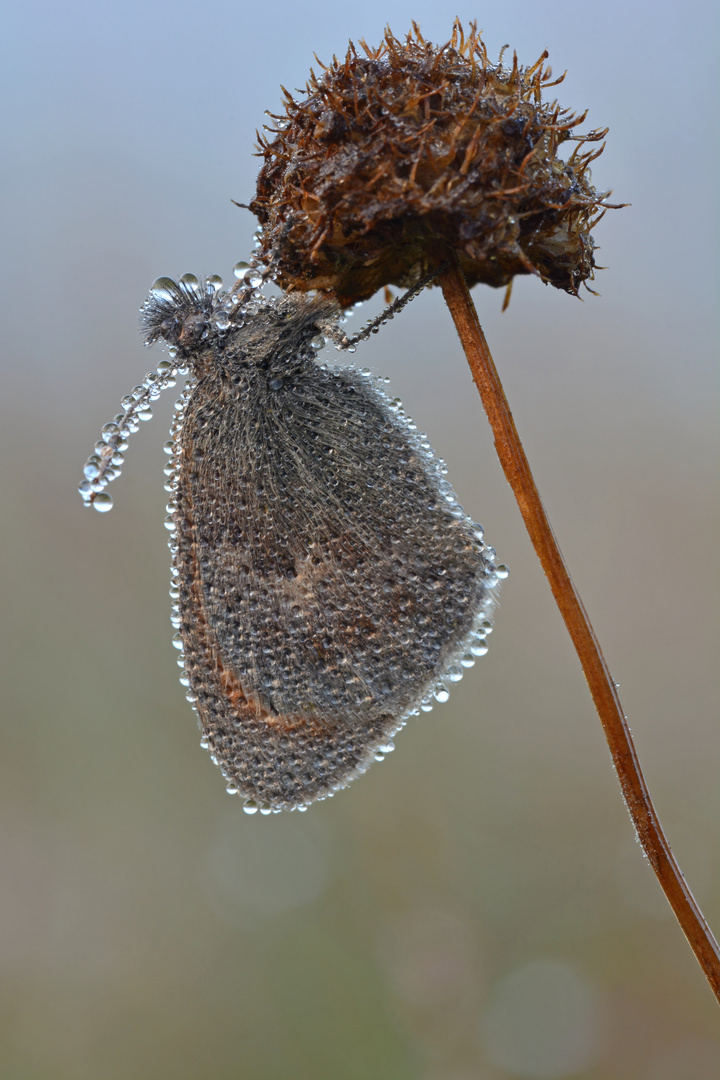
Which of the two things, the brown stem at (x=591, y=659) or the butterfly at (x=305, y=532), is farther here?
the butterfly at (x=305, y=532)

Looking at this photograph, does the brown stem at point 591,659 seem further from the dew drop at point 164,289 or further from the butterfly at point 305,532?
the dew drop at point 164,289

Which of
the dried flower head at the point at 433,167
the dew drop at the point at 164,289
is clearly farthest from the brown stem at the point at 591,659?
the dew drop at the point at 164,289

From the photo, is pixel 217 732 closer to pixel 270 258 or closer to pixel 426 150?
pixel 270 258

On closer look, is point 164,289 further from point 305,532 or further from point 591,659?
point 591,659

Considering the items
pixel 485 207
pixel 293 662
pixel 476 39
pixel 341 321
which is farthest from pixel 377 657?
pixel 476 39

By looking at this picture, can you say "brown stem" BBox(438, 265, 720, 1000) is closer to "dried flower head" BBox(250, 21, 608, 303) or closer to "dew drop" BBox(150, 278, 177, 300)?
"dried flower head" BBox(250, 21, 608, 303)

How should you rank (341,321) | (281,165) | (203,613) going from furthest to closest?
(203,613)
(341,321)
(281,165)
